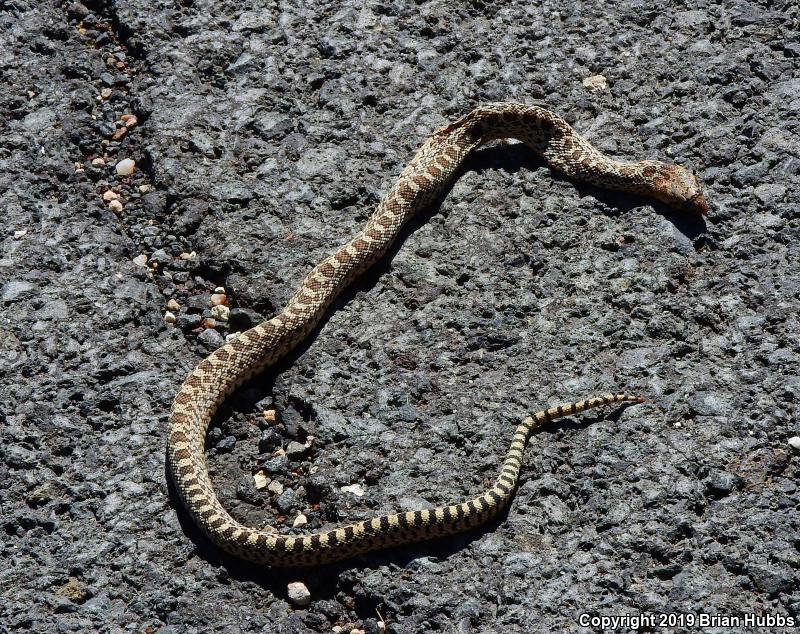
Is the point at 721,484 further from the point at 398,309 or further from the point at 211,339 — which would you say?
the point at 211,339

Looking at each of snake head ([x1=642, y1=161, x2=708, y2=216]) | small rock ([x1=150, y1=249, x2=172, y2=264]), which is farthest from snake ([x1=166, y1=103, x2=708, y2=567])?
small rock ([x1=150, y1=249, x2=172, y2=264])

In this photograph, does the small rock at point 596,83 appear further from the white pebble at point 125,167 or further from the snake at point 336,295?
the white pebble at point 125,167

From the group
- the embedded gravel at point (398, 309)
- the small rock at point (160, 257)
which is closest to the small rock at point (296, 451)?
the embedded gravel at point (398, 309)

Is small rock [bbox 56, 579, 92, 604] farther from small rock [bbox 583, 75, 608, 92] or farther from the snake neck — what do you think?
small rock [bbox 583, 75, 608, 92]

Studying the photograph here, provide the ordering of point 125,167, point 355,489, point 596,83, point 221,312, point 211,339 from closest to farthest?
point 355,489
point 211,339
point 221,312
point 125,167
point 596,83

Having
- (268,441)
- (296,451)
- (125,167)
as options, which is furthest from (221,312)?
(125,167)

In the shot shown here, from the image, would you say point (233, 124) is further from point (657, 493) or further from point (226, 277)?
point (657, 493)
